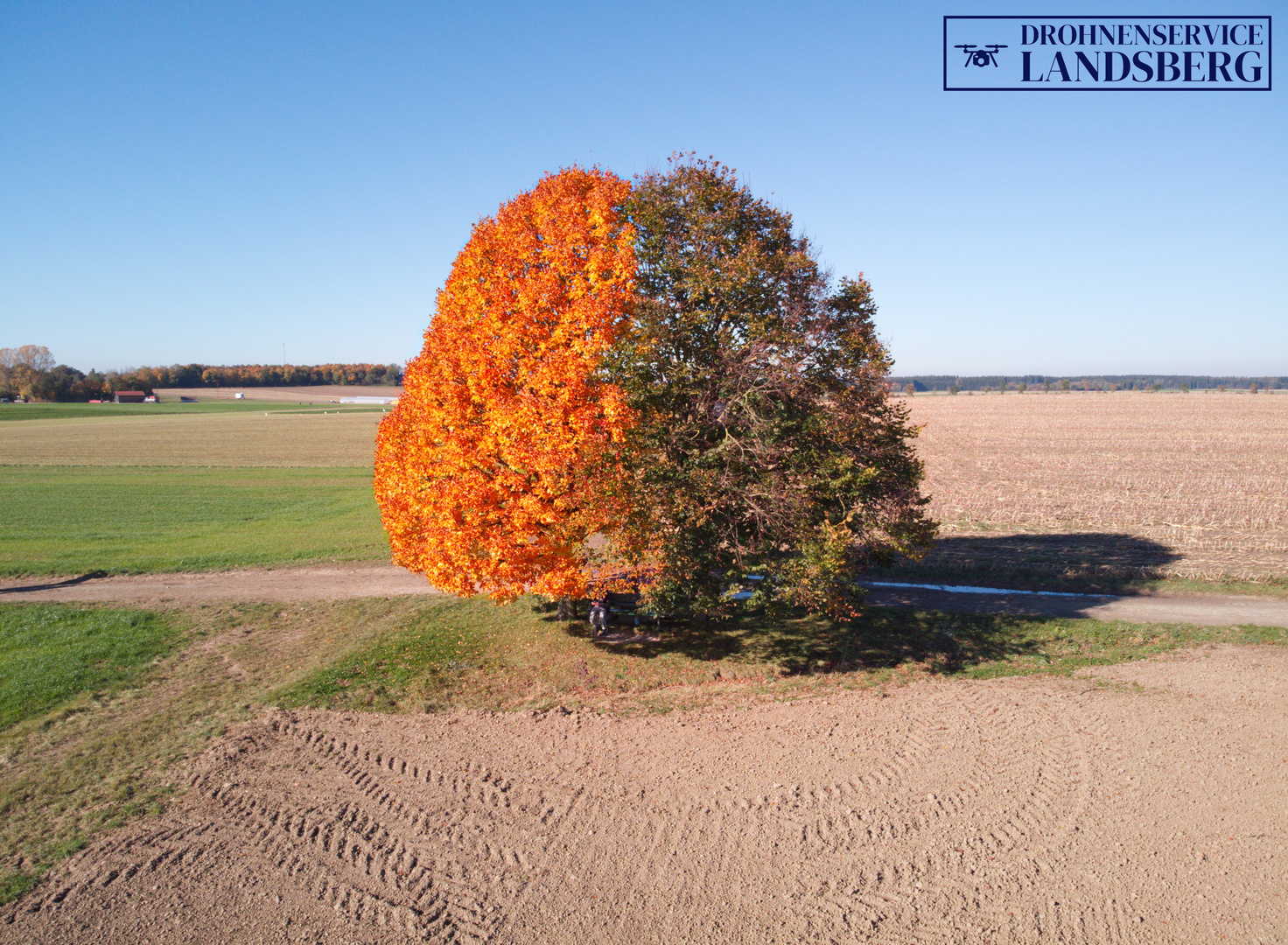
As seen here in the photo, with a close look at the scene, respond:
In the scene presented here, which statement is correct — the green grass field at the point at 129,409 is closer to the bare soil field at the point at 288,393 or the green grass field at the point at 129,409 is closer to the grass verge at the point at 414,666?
the bare soil field at the point at 288,393

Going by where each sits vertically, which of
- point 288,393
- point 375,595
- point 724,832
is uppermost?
point 288,393

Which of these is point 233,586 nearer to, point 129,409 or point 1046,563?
point 1046,563

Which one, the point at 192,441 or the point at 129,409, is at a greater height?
the point at 129,409

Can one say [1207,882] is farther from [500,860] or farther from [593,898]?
[500,860]

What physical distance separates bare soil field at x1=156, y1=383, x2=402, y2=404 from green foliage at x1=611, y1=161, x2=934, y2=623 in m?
136

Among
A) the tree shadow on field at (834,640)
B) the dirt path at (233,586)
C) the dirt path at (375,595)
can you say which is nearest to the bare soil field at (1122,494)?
the dirt path at (375,595)

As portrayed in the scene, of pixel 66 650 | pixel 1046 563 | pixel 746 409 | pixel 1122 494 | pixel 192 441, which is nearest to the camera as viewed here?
pixel 746 409

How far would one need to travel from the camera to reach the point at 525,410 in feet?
45.1

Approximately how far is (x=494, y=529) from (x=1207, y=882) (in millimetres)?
11815

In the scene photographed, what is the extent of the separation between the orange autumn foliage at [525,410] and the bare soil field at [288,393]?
439 feet

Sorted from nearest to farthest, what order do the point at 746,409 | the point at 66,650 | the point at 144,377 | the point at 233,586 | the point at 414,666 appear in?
the point at 746,409 < the point at 414,666 < the point at 66,650 < the point at 233,586 < the point at 144,377

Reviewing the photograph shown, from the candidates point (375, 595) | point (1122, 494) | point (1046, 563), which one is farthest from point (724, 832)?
point (1122, 494)

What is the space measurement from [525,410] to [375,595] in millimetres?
10794

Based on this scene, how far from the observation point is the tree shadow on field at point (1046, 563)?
2116 cm
